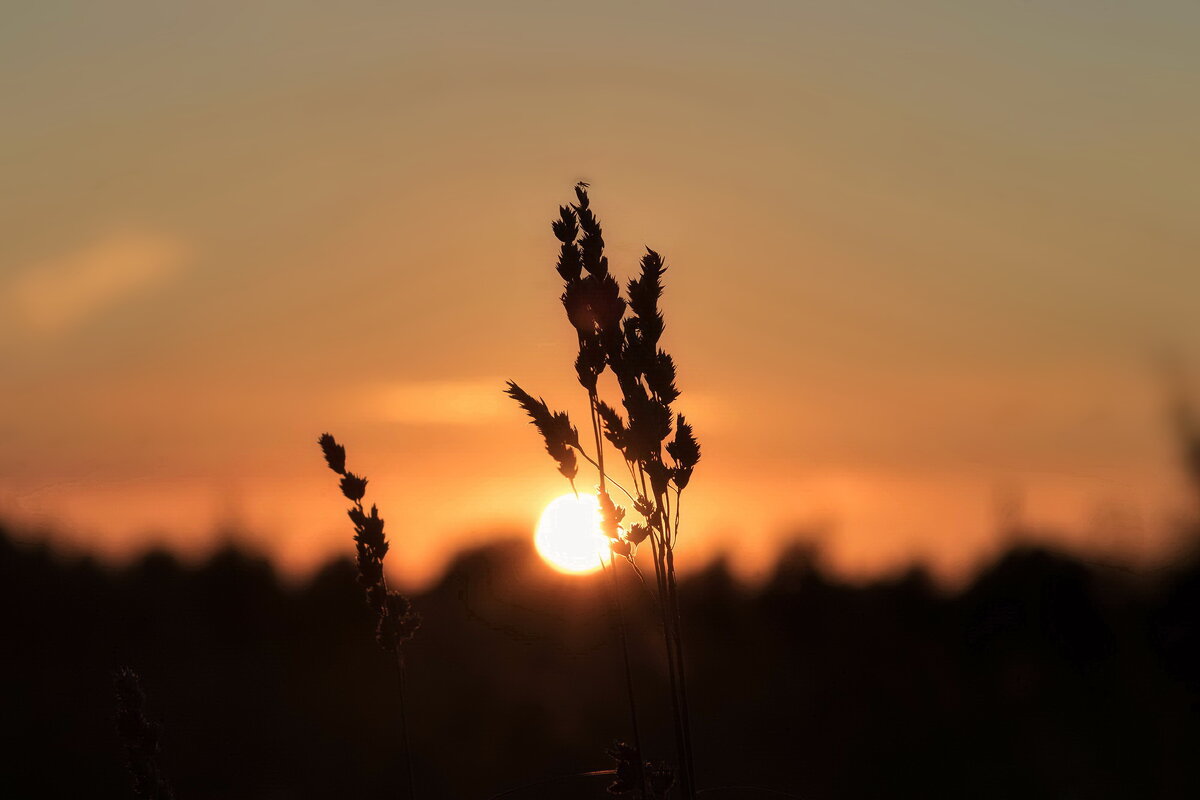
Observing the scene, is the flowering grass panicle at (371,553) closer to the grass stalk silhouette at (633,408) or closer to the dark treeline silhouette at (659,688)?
the grass stalk silhouette at (633,408)

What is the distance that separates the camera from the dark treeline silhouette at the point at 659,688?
1005 centimetres

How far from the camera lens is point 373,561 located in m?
4.10

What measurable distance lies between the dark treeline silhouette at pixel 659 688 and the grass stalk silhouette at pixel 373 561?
3.00 m

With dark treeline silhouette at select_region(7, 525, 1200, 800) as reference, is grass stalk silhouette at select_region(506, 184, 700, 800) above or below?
above

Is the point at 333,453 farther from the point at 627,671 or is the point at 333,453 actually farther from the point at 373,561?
the point at 627,671

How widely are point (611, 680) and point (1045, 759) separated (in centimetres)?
559

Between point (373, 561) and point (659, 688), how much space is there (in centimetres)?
603

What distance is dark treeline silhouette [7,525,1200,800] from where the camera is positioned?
396 inches

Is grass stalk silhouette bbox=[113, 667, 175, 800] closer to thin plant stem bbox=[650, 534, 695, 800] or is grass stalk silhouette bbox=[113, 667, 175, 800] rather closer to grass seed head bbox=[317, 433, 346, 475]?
grass seed head bbox=[317, 433, 346, 475]

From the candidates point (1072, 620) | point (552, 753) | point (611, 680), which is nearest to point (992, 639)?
point (1072, 620)

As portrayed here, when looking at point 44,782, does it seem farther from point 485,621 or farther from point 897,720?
point 897,720

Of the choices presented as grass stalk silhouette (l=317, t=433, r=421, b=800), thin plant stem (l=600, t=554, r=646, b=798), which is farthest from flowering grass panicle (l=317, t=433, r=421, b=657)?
thin plant stem (l=600, t=554, r=646, b=798)

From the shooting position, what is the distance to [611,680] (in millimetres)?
14297

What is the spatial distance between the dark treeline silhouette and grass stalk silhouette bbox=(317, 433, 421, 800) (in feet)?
9.85
